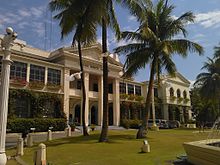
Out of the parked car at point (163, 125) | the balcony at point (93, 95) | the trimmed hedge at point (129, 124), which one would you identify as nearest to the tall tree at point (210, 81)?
the parked car at point (163, 125)

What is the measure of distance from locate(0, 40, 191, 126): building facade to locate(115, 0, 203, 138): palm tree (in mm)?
4293

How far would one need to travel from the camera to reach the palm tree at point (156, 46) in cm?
2038

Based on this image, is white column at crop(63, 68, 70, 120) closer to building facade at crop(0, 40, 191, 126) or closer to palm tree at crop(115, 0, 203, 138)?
building facade at crop(0, 40, 191, 126)

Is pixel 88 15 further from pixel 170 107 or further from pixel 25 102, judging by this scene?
pixel 170 107

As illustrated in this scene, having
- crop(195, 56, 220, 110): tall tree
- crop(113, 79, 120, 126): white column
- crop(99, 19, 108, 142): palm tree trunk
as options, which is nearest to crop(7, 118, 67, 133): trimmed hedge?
crop(113, 79, 120, 126): white column

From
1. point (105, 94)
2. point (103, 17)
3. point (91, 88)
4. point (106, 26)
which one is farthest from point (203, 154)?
point (91, 88)

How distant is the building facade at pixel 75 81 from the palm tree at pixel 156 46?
4293mm

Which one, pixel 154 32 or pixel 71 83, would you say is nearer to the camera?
pixel 154 32

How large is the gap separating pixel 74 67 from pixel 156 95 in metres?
21.2

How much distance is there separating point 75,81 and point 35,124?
1050 cm

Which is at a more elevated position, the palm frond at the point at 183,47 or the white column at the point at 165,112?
the palm frond at the point at 183,47

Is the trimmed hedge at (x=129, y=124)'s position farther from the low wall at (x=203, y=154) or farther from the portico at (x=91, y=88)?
the low wall at (x=203, y=154)

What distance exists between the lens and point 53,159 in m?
11.2

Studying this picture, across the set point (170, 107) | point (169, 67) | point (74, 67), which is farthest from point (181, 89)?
point (169, 67)
